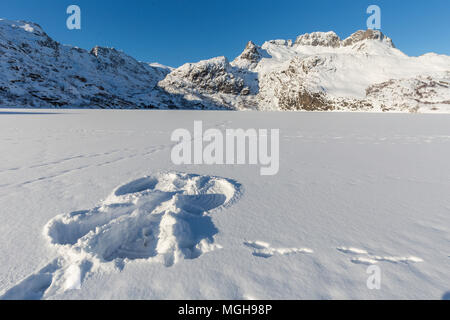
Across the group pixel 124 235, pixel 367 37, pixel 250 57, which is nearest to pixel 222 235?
pixel 124 235

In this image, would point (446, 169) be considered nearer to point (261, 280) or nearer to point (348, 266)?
point (348, 266)

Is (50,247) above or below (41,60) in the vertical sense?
below

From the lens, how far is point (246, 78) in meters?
145

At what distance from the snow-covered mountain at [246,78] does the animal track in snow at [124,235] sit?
7548 cm

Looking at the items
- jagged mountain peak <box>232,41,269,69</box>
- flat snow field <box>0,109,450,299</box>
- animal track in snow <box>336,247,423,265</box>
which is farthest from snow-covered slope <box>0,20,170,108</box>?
animal track in snow <box>336,247,423,265</box>

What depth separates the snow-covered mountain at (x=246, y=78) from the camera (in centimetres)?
6812

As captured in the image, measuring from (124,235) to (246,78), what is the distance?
15468 centimetres

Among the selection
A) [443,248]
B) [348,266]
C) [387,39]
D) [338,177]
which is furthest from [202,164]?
[387,39]

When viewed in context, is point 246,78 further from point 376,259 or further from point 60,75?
point 376,259

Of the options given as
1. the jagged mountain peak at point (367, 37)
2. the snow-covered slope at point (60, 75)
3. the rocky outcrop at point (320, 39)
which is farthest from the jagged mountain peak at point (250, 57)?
the snow-covered slope at point (60, 75)

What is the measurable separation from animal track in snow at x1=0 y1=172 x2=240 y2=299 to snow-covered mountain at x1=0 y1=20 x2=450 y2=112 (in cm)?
7548

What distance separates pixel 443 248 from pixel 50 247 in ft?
12.4

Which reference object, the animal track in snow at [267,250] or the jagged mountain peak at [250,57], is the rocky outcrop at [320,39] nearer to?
the jagged mountain peak at [250,57]

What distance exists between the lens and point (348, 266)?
5.82 feet
